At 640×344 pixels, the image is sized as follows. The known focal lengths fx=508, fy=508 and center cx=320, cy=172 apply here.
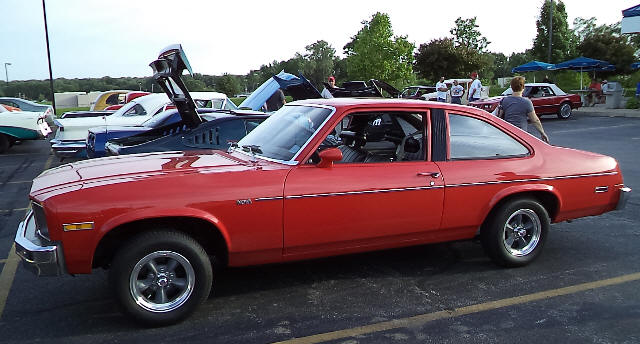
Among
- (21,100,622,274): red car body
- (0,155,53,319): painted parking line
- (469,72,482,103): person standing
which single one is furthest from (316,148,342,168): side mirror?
(469,72,482,103): person standing

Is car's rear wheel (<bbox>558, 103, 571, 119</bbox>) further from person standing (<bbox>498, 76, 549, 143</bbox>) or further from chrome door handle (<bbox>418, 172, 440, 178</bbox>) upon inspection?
chrome door handle (<bbox>418, 172, 440, 178</bbox>)

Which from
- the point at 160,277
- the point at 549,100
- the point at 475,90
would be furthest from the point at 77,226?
the point at 549,100

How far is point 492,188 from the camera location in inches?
167

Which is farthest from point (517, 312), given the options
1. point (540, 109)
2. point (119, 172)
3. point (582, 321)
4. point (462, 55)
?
point (462, 55)

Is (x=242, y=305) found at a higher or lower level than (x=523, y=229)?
lower

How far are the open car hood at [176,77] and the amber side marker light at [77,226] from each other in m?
3.79

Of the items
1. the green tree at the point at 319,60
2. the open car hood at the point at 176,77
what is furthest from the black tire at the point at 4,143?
the green tree at the point at 319,60

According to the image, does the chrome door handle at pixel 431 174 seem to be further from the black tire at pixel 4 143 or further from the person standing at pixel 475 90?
the person standing at pixel 475 90

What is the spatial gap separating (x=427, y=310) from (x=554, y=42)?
43.5 metres

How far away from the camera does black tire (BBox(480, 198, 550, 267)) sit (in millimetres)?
4336

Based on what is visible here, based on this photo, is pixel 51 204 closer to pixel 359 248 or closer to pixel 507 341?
pixel 359 248

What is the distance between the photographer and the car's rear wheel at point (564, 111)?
20.4m

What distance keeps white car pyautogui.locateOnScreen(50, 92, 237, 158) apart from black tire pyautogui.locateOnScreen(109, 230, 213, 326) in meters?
6.53

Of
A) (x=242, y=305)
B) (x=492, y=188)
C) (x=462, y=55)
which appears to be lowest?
(x=242, y=305)
